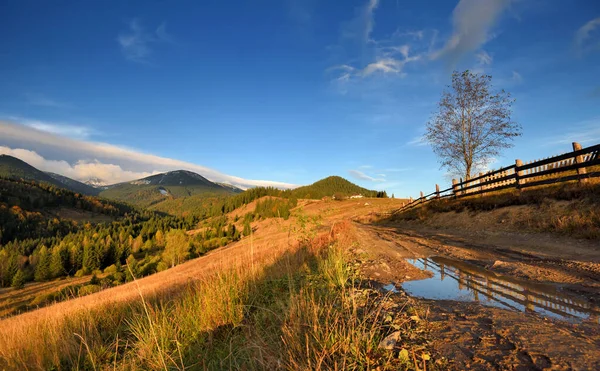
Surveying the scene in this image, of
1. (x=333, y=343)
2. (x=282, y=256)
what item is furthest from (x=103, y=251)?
(x=333, y=343)

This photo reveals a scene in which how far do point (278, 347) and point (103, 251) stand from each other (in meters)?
123

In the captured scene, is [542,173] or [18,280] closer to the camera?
[542,173]

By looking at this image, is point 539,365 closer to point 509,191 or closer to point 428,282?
point 428,282

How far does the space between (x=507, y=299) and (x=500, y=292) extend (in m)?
0.45

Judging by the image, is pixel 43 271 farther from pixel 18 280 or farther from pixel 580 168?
pixel 580 168

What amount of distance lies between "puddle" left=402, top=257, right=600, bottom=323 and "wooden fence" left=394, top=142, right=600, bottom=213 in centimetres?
1039

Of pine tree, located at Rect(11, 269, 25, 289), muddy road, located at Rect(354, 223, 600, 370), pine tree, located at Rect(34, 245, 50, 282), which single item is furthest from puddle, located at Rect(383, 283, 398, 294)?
pine tree, located at Rect(34, 245, 50, 282)

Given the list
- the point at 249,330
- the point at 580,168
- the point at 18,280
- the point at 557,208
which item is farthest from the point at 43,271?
the point at 580,168

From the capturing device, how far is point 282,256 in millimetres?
9977

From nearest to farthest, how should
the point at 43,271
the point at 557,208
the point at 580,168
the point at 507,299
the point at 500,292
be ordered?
1. the point at 507,299
2. the point at 500,292
3. the point at 557,208
4. the point at 580,168
5. the point at 43,271

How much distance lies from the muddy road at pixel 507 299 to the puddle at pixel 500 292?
0.04 feet

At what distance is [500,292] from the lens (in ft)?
16.6

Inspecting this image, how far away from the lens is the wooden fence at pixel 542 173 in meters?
13.0

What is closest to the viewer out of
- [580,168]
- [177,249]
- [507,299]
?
[507,299]
